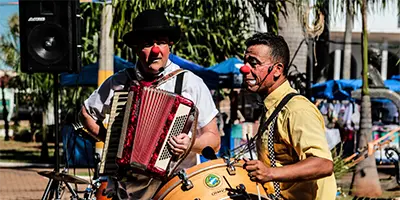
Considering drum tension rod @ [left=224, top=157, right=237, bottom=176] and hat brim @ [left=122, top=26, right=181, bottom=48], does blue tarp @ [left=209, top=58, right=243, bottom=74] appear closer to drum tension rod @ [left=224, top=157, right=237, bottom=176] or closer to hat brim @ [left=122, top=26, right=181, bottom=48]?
hat brim @ [left=122, top=26, right=181, bottom=48]

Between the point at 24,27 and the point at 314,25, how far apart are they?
3592 mm

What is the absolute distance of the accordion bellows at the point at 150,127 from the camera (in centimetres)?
437

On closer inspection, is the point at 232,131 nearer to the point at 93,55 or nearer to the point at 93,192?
the point at 93,55

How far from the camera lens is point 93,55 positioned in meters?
23.9

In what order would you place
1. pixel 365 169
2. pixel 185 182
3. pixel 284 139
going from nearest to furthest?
pixel 284 139 → pixel 185 182 → pixel 365 169

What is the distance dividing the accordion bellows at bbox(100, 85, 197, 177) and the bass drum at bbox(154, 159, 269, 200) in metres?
0.19

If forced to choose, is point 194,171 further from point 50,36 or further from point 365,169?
point 365,169

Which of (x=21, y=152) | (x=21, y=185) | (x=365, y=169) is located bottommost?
(x=21, y=152)

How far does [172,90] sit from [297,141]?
3.97 ft

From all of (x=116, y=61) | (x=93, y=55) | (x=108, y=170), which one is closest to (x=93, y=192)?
(x=108, y=170)

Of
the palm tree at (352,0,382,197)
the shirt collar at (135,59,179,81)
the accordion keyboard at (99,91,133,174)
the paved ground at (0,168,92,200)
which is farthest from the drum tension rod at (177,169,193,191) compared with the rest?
the palm tree at (352,0,382,197)

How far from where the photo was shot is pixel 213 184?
4.08 metres

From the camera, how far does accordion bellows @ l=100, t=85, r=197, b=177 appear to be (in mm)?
4371

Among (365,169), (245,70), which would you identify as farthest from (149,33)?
(365,169)
